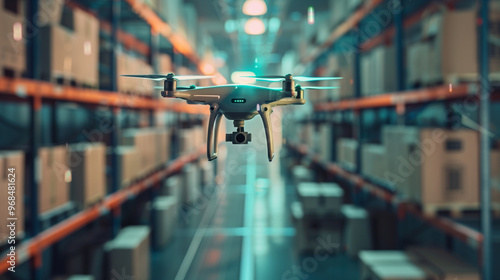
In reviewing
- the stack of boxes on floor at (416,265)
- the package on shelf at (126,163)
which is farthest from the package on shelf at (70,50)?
the stack of boxes on floor at (416,265)

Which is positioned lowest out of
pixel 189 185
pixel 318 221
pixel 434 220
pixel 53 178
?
pixel 318 221

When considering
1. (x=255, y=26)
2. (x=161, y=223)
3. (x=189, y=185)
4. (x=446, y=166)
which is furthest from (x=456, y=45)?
(x=189, y=185)

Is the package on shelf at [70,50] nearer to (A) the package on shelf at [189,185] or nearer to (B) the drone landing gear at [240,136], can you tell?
(B) the drone landing gear at [240,136]

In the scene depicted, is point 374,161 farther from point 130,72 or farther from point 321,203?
point 130,72

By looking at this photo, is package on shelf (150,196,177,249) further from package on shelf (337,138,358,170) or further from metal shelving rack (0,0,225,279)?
package on shelf (337,138,358,170)

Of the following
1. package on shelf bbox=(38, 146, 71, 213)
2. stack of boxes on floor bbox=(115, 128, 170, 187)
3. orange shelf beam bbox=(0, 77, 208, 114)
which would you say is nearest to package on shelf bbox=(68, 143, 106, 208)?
package on shelf bbox=(38, 146, 71, 213)

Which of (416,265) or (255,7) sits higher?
(255,7)
